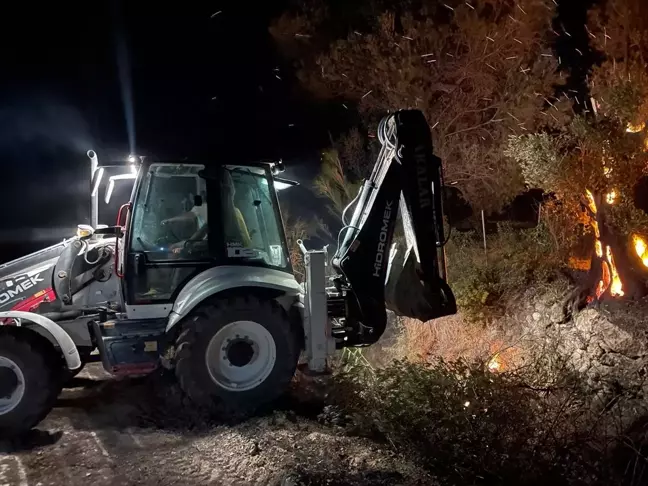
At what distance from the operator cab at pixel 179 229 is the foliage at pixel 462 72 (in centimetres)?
522

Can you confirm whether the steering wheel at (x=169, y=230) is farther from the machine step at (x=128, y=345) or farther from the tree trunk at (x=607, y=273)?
the tree trunk at (x=607, y=273)

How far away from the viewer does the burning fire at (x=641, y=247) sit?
852 centimetres

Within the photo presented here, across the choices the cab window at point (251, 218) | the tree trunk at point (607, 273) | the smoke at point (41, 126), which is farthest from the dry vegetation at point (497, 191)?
the smoke at point (41, 126)

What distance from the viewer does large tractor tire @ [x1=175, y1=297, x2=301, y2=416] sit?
18.7 ft

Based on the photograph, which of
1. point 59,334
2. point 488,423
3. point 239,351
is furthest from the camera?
point 239,351

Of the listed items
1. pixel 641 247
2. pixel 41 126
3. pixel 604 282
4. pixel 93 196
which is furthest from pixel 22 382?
pixel 41 126

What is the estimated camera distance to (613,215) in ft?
29.1

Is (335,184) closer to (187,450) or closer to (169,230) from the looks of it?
(169,230)

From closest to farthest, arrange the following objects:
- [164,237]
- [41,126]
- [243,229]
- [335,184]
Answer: [164,237] → [243,229] → [335,184] → [41,126]

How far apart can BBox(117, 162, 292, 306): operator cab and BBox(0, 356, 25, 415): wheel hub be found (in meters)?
1.16

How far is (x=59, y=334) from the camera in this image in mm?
5574

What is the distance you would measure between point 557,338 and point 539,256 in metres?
2.29

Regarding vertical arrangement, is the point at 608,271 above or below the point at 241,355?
above

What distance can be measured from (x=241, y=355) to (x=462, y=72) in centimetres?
710
